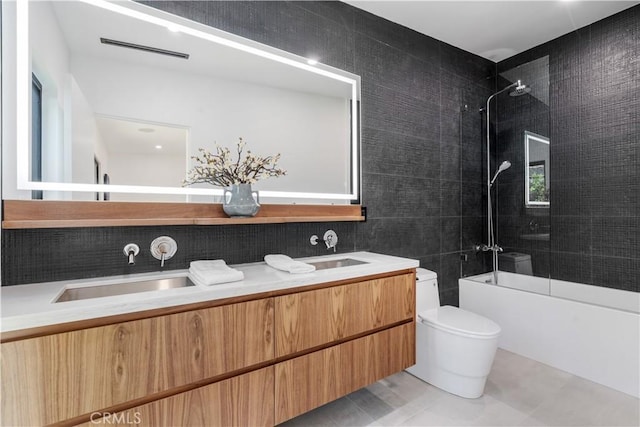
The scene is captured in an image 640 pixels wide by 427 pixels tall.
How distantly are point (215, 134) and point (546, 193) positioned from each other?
2.70 m

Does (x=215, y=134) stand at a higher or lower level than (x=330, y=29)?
lower

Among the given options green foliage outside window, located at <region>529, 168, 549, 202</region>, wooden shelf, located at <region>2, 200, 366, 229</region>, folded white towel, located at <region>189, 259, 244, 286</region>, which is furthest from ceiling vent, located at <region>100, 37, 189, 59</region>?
green foliage outside window, located at <region>529, 168, 549, 202</region>

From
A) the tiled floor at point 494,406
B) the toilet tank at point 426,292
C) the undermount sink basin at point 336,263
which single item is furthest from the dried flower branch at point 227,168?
the tiled floor at point 494,406

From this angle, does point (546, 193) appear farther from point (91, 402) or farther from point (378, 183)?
point (91, 402)

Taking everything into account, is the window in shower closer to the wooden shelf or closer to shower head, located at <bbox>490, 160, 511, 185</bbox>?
shower head, located at <bbox>490, 160, 511, 185</bbox>

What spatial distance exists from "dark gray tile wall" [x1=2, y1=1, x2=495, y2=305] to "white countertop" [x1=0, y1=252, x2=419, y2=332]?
12 cm

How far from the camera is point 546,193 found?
104 inches

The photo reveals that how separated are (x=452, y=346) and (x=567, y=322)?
978 millimetres

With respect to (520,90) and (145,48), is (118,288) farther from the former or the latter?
(520,90)

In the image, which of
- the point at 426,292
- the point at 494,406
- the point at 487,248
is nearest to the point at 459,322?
the point at 426,292

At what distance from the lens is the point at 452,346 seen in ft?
5.98

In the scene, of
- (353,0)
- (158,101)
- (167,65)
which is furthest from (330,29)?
(158,101)

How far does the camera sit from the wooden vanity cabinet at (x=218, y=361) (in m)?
0.90

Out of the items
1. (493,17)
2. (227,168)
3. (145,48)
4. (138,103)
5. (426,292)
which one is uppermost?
(493,17)
